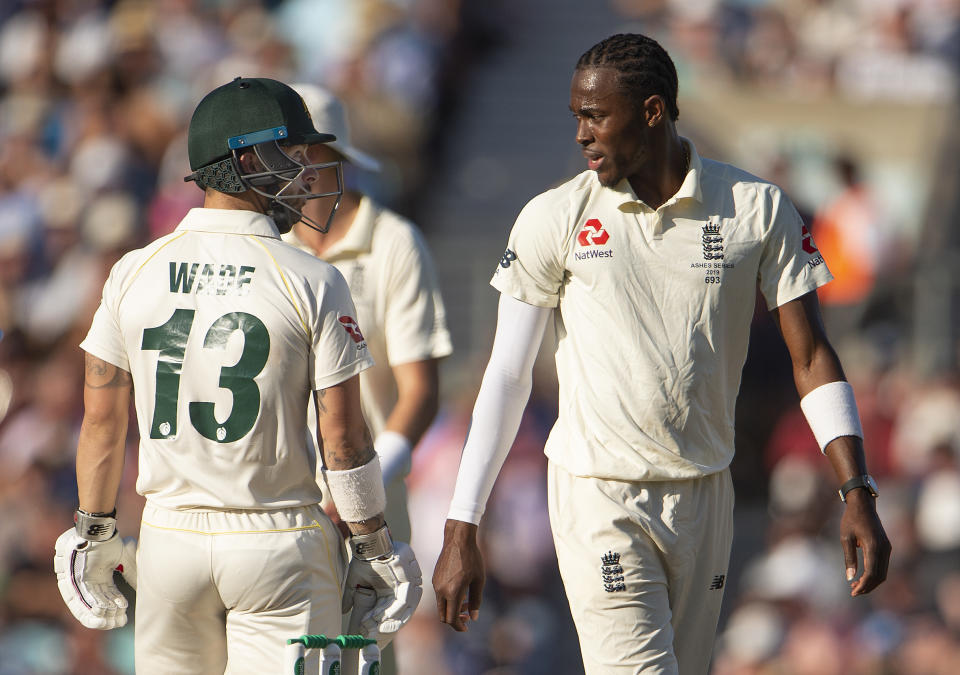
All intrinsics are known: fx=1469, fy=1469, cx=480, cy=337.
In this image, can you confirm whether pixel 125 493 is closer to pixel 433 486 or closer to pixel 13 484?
pixel 13 484

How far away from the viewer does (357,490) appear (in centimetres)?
402

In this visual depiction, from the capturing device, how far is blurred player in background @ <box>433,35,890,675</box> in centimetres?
418

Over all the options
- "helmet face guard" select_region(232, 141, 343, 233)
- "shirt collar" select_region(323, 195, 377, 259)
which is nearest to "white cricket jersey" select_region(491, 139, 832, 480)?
"helmet face guard" select_region(232, 141, 343, 233)

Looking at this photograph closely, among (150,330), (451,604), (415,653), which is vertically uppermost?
(150,330)

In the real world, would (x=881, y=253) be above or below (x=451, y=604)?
above

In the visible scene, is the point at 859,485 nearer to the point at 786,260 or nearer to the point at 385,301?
the point at 786,260

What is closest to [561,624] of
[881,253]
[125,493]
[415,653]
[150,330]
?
[415,653]

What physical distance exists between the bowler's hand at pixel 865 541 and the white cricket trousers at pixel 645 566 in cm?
39

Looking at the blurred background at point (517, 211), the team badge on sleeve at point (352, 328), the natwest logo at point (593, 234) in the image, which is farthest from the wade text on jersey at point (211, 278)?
the blurred background at point (517, 211)

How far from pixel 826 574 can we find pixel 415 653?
97.8 inches

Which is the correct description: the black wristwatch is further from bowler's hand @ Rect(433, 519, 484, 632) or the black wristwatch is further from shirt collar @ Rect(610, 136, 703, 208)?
bowler's hand @ Rect(433, 519, 484, 632)

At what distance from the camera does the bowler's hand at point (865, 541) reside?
13.0 feet

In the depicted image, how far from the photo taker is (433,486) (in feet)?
30.2

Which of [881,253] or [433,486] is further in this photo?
[881,253]
